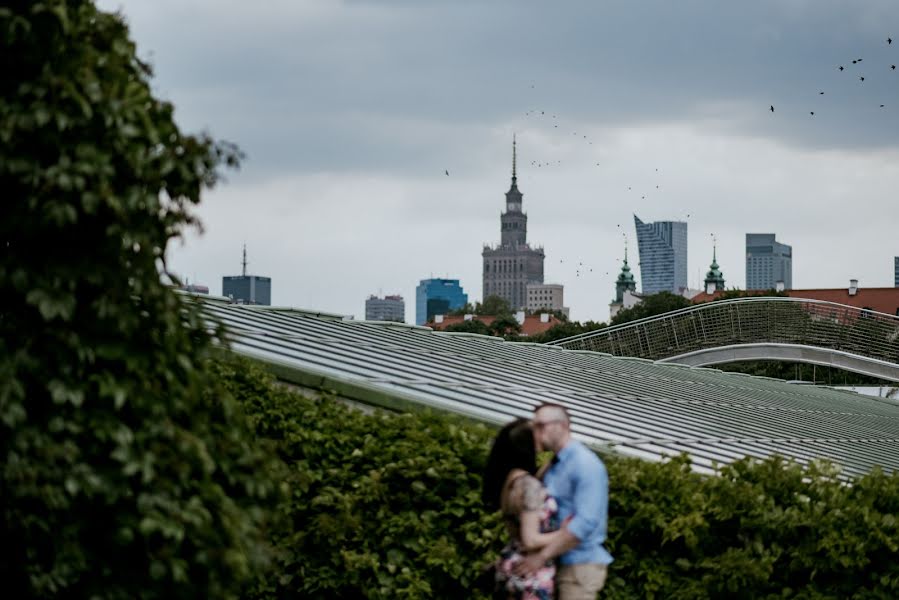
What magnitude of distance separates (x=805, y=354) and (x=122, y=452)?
5794 cm

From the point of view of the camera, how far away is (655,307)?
363ft

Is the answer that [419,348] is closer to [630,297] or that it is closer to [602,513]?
[602,513]

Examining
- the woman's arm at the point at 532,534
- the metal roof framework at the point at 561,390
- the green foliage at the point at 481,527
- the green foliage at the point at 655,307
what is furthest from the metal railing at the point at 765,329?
the woman's arm at the point at 532,534

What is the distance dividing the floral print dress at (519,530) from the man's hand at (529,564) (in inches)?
1.0

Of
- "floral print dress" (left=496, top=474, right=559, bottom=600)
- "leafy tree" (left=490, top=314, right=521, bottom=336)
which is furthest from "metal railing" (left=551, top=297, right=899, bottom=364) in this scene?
"leafy tree" (left=490, top=314, right=521, bottom=336)

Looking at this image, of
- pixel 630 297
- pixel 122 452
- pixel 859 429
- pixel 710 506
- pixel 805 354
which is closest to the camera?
pixel 122 452

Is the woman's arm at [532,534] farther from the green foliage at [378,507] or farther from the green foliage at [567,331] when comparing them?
the green foliage at [567,331]

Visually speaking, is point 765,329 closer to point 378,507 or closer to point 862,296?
point 378,507

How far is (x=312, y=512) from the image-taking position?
467 inches

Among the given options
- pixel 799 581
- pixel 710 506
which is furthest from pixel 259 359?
pixel 799 581

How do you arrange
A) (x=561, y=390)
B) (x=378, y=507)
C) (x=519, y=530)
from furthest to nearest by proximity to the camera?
(x=561, y=390) < (x=378, y=507) < (x=519, y=530)

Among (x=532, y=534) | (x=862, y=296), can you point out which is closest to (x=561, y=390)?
(x=532, y=534)

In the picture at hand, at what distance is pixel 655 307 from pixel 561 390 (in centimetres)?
9384

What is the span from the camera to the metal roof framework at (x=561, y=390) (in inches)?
550
